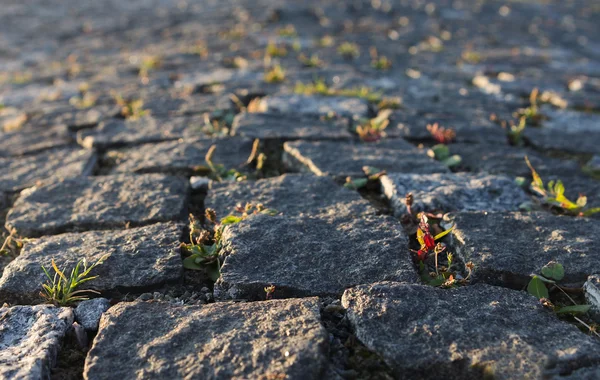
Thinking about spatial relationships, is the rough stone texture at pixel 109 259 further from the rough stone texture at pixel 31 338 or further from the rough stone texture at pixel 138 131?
the rough stone texture at pixel 138 131

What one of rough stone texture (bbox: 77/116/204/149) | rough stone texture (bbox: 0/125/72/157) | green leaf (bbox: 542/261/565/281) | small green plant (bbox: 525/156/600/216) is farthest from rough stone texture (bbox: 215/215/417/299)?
Result: rough stone texture (bbox: 0/125/72/157)

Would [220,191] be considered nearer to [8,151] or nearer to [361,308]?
[361,308]

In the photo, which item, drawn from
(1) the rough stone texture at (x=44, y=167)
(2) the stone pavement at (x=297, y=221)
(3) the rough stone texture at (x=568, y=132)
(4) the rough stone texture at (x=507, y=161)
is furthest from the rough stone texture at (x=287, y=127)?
(3) the rough stone texture at (x=568, y=132)

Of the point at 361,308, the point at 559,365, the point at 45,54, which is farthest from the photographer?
the point at 45,54

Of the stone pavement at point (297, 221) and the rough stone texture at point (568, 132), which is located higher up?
the stone pavement at point (297, 221)

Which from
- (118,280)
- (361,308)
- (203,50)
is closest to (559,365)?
(361,308)

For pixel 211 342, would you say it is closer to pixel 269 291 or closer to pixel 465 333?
pixel 269 291

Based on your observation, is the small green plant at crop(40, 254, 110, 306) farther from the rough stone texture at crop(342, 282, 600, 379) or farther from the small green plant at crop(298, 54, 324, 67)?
the small green plant at crop(298, 54, 324, 67)
